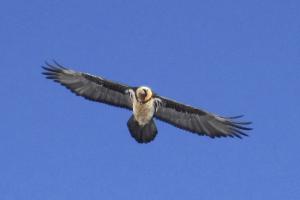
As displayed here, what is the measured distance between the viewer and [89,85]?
68.4 feet

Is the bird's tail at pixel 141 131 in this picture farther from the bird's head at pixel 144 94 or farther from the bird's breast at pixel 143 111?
the bird's head at pixel 144 94

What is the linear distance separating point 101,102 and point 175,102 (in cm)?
235

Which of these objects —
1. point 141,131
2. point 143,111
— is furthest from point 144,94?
point 141,131

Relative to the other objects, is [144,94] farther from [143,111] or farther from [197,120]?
[197,120]

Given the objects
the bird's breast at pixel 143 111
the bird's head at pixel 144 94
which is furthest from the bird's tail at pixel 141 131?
the bird's head at pixel 144 94

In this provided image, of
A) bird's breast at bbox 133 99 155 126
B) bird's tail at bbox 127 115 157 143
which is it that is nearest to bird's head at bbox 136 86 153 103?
bird's breast at bbox 133 99 155 126

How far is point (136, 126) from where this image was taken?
19.2m

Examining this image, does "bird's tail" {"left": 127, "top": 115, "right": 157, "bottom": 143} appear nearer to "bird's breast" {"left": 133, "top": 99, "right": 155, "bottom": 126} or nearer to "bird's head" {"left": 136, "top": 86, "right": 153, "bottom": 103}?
"bird's breast" {"left": 133, "top": 99, "right": 155, "bottom": 126}

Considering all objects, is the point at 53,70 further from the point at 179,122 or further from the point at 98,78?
the point at 179,122

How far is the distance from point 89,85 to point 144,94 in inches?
94.0

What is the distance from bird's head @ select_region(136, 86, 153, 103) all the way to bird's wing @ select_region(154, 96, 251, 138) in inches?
50.2

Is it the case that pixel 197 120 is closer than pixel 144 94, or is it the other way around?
pixel 144 94

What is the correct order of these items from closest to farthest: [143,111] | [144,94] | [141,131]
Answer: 1. [141,131]
2. [144,94]
3. [143,111]

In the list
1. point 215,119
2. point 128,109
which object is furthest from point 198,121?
point 128,109
